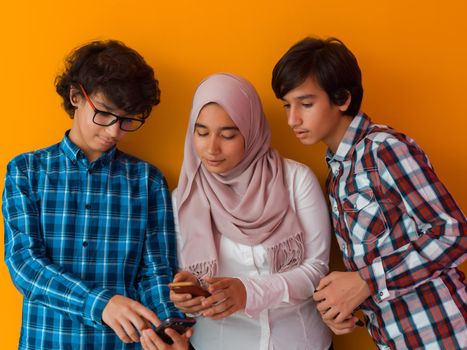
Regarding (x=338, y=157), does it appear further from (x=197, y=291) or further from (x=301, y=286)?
(x=197, y=291)

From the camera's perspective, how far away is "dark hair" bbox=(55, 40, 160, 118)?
1736 millimetres

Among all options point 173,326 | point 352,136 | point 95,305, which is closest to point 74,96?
point 95,305

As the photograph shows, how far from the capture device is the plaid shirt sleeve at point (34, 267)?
163cm

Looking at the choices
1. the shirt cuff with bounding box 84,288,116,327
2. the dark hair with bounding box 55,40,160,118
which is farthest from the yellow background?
the shirt cuff with bounding box 84,288,116,327

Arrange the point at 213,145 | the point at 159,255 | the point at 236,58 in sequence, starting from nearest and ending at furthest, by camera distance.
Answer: the point at 213,145, the point at 159,255, the point at 236,58

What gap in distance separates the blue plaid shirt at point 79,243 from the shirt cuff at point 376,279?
644mm

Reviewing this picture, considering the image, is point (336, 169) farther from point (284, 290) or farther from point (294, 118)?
point (284, 290)

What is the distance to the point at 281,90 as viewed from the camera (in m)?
1.76

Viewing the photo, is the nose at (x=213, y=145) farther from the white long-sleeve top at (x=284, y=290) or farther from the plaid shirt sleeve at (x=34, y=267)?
the plaid shirt sleeve at (x=34, y=267)

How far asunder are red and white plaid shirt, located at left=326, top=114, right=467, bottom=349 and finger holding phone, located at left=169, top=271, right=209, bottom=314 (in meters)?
0.50

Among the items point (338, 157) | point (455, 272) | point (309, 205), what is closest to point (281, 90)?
point (338, 157)

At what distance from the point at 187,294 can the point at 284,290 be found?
1.07 ft

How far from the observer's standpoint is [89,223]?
1776 millimetres

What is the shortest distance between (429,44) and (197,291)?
1341mm
